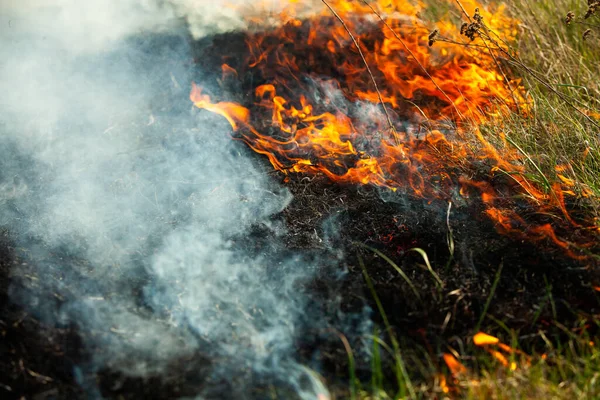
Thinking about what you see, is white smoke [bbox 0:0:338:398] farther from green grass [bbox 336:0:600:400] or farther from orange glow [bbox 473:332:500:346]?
orange glow [bbox 473:332:500:346]

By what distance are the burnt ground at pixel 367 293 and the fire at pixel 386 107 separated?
185 mm

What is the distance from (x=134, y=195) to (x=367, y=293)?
4.96ft

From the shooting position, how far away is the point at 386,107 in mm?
3740

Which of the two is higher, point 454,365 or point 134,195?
point 454,365

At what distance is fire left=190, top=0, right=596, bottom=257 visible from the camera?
3.07 metres

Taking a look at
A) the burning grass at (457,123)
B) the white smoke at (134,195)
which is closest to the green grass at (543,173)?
the burning grass at (457,123)

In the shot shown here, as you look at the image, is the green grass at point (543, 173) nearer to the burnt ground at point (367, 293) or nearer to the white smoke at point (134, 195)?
the burnt ground at point (367, 293)

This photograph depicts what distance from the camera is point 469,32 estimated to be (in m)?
2.88

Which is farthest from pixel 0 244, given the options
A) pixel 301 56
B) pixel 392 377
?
pixel 301 56

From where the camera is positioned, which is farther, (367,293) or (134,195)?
(134,195)

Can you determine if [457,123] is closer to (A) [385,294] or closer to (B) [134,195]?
(A) [385,294]

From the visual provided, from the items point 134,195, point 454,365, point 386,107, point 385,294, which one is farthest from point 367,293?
point 386,107

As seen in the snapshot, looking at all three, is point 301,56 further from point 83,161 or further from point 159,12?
point 83,161

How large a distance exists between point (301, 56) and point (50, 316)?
278 centimetres
